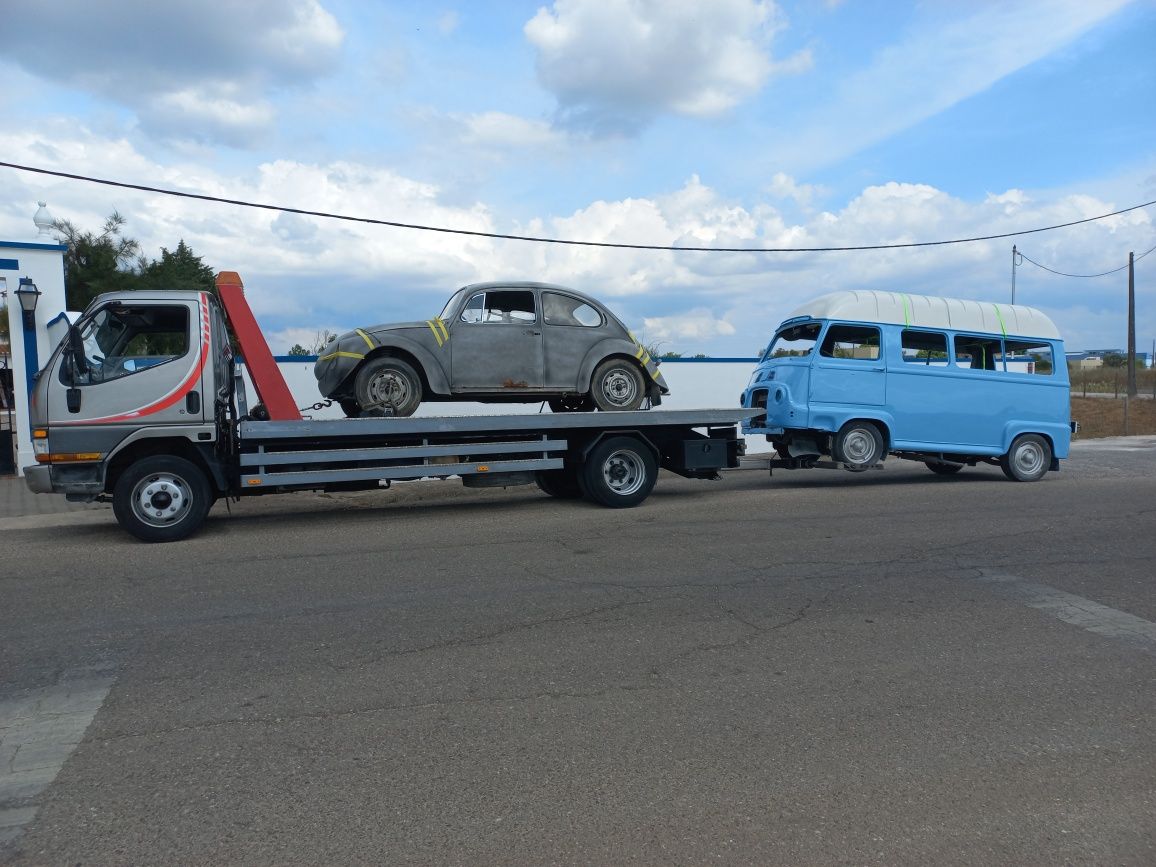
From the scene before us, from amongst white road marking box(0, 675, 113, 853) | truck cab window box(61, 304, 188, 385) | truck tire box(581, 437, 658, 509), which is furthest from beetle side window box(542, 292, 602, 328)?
white road marking box(0, 675, 113, 853)

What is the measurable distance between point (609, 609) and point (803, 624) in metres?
1.29

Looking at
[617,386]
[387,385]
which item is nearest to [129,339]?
[387,385]

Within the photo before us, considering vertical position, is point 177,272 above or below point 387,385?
above

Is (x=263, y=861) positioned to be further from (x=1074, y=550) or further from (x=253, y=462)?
(x=1074, y=550)

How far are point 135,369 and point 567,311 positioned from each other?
4.70m

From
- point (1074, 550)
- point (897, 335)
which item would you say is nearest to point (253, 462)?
point (1074, 550)

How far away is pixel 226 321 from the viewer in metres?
9.60

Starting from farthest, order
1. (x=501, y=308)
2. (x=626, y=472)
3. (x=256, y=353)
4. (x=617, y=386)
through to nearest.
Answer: (x=626, y=472) → (x=617, y=386) → (x=501, y=308) → (x=256, y=353)

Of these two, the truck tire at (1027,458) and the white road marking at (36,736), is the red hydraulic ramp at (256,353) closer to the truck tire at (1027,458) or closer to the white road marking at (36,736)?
the white road marking at (36,736)

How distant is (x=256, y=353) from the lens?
30.1 feet

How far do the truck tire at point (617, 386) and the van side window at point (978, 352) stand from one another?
5603mm

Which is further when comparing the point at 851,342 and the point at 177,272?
the point at 177,272

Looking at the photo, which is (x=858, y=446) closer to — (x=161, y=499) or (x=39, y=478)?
(x=161, y=499)

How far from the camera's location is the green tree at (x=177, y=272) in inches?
1228
